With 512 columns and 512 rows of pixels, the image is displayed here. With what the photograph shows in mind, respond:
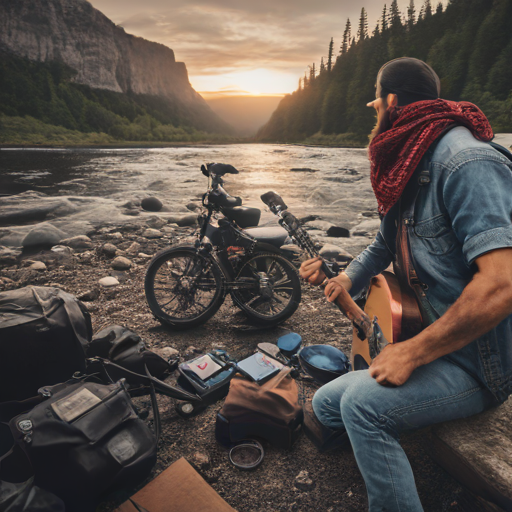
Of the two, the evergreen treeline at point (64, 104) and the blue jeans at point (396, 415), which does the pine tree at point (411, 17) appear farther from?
the blue jeans at point (396, 415)

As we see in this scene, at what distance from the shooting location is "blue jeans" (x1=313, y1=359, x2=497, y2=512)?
1.35m

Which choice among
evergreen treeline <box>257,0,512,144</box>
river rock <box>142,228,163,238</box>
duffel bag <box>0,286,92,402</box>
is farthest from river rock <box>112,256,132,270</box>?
evergreen treeline <box>257,0,512,144</box>

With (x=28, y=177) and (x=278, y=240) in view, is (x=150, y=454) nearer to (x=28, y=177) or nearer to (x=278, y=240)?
(x=278, y=240)

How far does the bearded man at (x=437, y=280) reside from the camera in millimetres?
1188

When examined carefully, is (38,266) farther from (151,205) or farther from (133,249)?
(151,205)

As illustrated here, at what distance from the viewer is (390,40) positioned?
238 ft

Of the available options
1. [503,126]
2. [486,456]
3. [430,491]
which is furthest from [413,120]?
[503,126]

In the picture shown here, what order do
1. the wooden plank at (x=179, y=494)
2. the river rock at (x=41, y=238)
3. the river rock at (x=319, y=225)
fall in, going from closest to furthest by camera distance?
the wooden plank at (x=179, y=494) → the river rock at (x=41, y=238) → the river rock at (x=319, y=225)

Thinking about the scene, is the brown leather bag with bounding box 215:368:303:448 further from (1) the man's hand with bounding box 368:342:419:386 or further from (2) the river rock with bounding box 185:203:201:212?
(2) the river rock with bounding box 185:203:201:212

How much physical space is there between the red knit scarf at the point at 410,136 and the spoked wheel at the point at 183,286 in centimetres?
251

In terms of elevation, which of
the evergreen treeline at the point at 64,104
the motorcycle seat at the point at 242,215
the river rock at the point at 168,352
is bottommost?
the river rock at the point at 168,352

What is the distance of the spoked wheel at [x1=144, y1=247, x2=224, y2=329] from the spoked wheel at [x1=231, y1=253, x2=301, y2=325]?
0.29 metres

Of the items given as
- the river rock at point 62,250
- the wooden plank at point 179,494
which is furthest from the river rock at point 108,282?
the wooden plank at point 179,494

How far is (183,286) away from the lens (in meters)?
3.91
